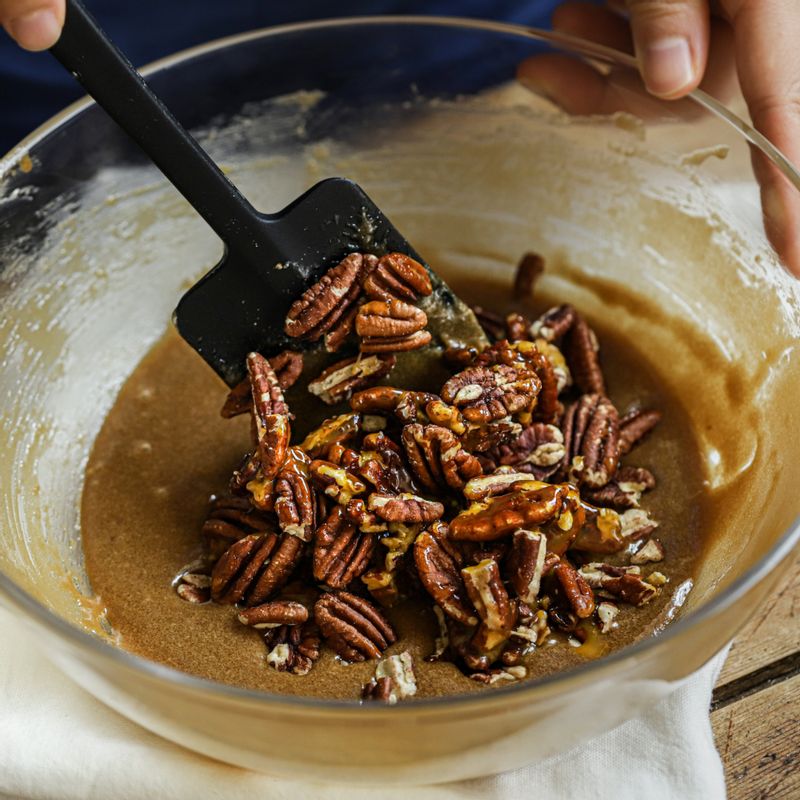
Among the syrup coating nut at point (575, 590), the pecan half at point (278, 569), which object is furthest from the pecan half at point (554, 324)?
the pecan half at point (278, 569)

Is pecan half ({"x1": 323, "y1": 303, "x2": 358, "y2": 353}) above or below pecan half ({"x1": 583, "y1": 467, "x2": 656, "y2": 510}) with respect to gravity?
above

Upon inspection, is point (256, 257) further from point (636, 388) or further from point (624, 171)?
point (624, 171)

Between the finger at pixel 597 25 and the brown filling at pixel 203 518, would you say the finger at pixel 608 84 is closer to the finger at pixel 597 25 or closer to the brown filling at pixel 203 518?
the finger at pixel 597 25

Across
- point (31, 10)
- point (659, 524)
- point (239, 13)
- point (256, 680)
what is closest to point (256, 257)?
point (31, 10)

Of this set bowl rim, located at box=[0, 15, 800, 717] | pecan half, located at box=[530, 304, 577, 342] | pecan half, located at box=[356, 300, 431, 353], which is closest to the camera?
bowl rim, located at box=[0, 15, 800, 717]

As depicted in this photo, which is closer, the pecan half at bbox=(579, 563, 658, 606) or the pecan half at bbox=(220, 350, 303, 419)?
the pecan half at bbox=(579, 563, 658, 606)

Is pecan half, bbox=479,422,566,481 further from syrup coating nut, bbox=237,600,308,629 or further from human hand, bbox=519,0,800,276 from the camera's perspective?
human hand, bbox=519,0,800,276

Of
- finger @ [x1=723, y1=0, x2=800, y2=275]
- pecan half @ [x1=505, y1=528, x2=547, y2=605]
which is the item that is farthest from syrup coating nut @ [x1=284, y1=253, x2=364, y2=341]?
finger @ [x1=723, y1=0, x2=800, y2=275]
